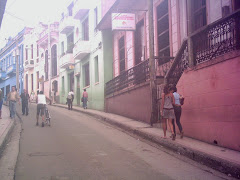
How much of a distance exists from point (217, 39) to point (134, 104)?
6.66 m

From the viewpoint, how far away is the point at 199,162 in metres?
7.27

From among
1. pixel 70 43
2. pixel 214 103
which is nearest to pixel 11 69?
pixel 70 43

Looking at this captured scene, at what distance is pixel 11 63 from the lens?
44500 millimetres

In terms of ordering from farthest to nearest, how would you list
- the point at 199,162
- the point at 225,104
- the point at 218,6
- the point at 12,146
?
the point at 218,6 < the point at 12,146 < the point at 225,104 < the point at 199,162

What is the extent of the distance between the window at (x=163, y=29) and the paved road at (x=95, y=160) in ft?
15.9

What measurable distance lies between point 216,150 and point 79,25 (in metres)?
21.0

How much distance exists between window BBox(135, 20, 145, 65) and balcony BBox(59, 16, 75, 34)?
12196mm

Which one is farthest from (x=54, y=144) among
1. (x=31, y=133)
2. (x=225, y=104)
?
(x=225, y=104)

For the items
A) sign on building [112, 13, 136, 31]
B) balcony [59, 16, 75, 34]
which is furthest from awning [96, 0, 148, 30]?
balcony [59, 16, 75, 34]

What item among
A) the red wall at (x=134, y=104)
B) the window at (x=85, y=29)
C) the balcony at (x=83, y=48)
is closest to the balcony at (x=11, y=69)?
the window at (x=85, y=29)

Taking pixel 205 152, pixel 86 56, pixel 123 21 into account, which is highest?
pixel 123 21

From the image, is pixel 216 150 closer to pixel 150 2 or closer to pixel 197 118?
pixel 197 118

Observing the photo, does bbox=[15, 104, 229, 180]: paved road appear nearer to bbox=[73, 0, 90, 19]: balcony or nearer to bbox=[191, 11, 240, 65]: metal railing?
bbox=[191, 11, 240, 65]: metal railing

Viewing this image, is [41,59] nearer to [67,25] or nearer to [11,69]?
[11,69]
